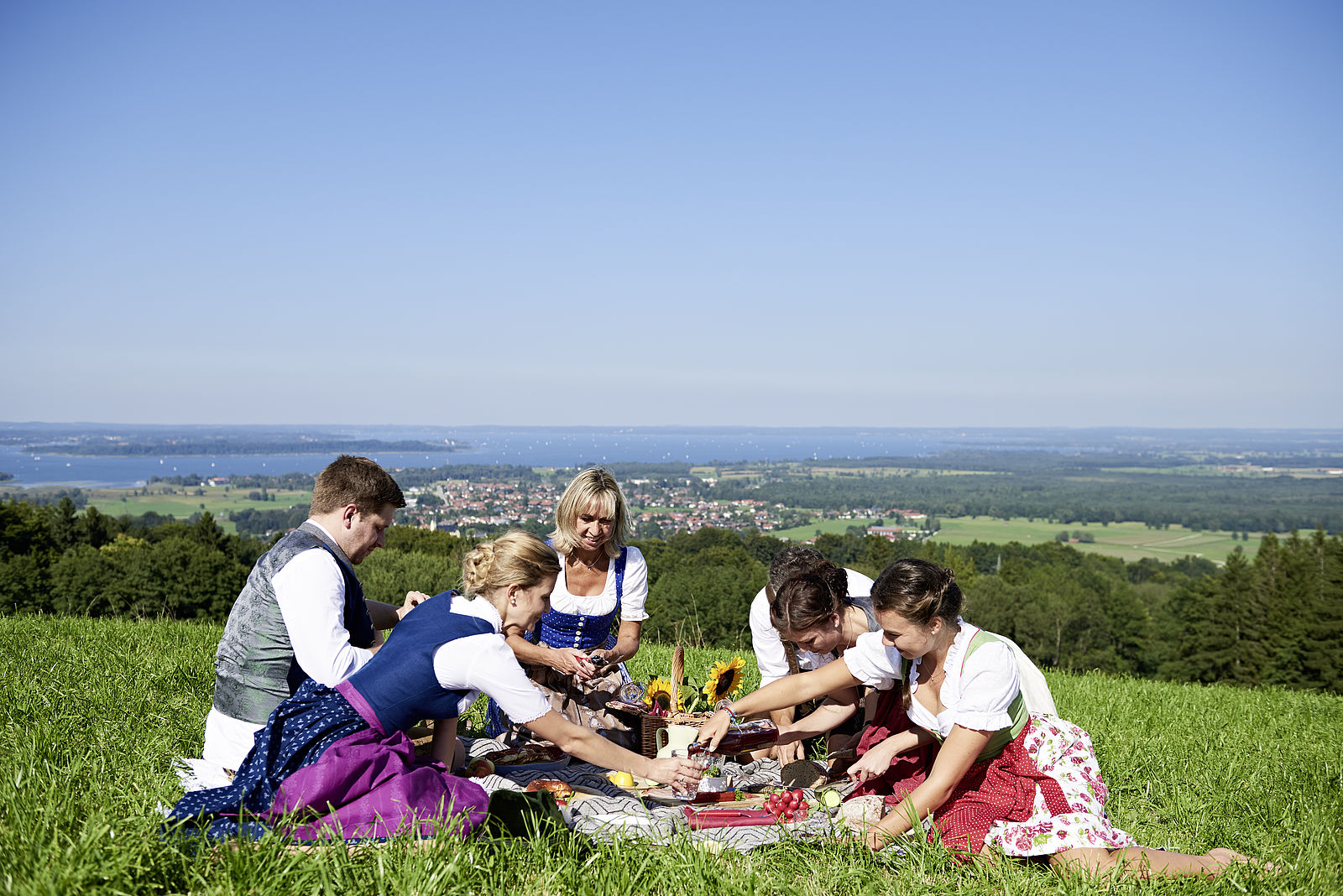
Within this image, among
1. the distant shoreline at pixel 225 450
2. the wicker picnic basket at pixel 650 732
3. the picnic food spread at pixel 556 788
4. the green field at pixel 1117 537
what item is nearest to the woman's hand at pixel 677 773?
the picnic food spread at pixel 556 788

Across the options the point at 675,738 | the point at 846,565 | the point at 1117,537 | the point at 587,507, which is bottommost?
the point at 1117,537

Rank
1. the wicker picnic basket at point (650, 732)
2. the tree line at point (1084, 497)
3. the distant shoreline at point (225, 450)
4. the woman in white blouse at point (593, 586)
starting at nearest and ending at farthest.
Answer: the wicker picnic basket at point (650, 732), the woman in white blouse at point (593, 586), the tree line at point (1084, 497), the distant shoreline at point (225, 450)

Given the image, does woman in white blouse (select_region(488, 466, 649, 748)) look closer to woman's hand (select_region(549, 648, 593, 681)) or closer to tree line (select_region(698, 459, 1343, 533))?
woman's hand (select_region(549, 648, 593, 681))

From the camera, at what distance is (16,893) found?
2.41 metres

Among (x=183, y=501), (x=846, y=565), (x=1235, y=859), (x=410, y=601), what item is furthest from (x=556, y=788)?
(x=183, y=501)

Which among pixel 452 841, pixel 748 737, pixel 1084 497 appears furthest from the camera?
pixel 1084 497

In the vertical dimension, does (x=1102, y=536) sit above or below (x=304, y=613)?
below

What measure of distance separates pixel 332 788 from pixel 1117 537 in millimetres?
101027

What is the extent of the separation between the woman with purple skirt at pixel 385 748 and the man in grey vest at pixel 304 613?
26cm

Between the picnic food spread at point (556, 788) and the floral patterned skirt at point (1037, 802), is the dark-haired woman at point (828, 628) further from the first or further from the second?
the picnic food spread at point (556, 788)

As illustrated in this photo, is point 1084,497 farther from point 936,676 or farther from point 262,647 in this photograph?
point 262,647

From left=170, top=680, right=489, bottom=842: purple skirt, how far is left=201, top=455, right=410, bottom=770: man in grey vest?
0.31 metres

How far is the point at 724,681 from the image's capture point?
541 cm

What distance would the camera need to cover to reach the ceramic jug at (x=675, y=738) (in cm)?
483
